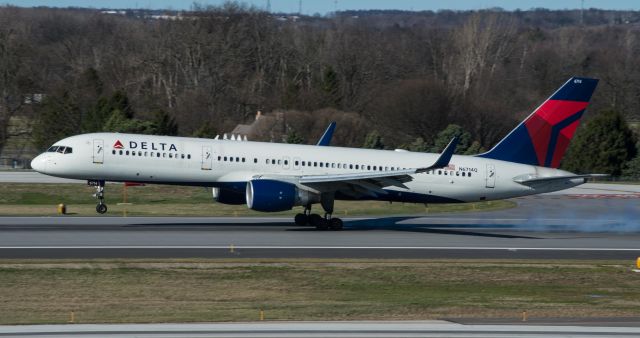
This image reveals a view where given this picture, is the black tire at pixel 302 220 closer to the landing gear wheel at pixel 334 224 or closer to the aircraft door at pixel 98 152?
the landing gear wheel at pixel 334 224

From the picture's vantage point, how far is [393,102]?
101 metres

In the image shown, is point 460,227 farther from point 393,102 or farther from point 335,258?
point 393,102

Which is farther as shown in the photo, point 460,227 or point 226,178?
point 460,227

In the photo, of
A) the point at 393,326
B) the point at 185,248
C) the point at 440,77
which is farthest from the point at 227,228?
the point at 440,77

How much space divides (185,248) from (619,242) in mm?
17600

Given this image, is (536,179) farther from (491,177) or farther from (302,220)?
(302,220)

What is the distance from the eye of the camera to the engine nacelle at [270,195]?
4181 cm

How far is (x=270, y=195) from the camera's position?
41906 millimetres

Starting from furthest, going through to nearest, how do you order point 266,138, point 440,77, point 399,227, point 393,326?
point 440,77 → point 266,138 → point 399,227 → point 393,326

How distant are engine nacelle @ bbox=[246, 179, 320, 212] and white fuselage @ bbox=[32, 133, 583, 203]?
5.51 feet

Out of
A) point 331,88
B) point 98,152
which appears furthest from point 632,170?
point 98,152

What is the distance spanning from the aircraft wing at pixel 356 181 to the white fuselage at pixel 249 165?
0.71 meters

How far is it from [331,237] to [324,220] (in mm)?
2875

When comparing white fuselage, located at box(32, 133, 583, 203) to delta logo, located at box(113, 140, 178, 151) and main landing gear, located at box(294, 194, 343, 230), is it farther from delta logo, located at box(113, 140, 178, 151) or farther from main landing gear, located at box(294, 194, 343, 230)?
main landing gear, located at box(294, 194, 343, 230)
